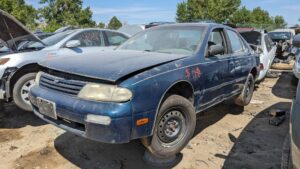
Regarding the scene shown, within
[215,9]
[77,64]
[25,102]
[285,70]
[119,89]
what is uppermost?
[215,9]

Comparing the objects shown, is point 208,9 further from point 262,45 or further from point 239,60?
point 239,60

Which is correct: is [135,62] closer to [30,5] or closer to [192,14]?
[30,5]

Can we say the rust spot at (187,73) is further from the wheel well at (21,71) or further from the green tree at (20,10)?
the green tree at (20,10)

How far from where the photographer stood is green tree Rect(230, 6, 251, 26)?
3747 centimetres

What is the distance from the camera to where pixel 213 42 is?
4723 mm

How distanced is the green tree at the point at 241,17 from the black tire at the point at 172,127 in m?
34.1

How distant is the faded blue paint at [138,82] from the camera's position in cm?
302

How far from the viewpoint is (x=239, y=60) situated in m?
5.24

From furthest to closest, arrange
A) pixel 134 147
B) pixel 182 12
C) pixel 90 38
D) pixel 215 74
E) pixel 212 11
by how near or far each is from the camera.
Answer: pixel 182 12 → pixel 212 11 → pixel 90 38 → pixel 215 74 → pixel 134 147

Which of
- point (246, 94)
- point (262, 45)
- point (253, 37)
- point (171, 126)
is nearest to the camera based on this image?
point (171, 126)

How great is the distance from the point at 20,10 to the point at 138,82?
2619cm

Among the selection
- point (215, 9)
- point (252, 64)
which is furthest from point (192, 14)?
point (252, 64)

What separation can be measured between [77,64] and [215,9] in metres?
32.9

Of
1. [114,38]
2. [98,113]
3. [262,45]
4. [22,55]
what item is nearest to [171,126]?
[98,113]
